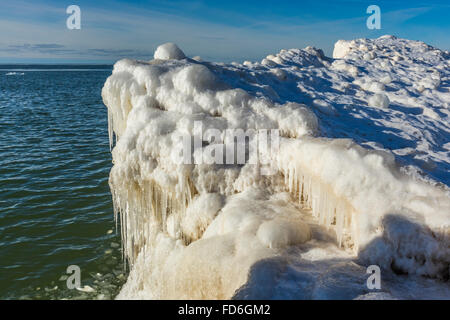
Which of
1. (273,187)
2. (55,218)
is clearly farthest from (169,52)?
(55,218)

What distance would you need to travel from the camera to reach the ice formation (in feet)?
14.5

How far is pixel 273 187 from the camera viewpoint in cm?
607

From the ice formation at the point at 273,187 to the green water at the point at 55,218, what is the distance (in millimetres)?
1991

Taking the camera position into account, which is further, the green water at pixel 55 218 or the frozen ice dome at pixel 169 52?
the green water at pixel 55 218

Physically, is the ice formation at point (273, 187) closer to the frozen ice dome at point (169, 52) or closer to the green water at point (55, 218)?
the frozen ice dome at point (169, 52)

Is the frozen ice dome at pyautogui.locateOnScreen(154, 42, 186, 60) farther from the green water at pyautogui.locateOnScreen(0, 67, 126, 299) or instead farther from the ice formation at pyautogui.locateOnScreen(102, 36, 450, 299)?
the green water at pyautogui.locateOnScreen(0, 67, 126, 299)

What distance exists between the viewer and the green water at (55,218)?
8852 millimetres

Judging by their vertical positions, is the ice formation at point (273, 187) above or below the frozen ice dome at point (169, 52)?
below

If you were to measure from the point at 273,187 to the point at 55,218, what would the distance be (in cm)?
888

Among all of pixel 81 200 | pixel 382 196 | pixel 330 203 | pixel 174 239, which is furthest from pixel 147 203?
pixel 81 200

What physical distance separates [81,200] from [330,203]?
1052 cm

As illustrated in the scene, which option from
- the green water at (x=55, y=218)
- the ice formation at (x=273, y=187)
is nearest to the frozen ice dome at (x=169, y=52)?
the ice formation at (x=273, y=187)
